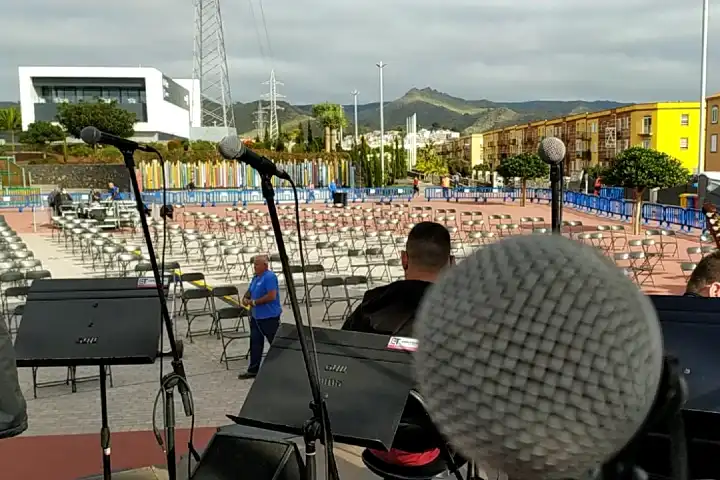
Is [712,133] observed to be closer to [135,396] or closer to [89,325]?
[135,396]

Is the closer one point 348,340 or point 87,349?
point 348,340

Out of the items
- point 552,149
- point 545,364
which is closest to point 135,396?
point 552,149

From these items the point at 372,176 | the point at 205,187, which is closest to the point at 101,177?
the point at 205,187

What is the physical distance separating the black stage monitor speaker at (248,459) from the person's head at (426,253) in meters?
1.02

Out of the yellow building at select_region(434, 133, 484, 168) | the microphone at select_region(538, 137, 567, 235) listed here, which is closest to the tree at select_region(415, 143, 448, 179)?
the yellow building at select_region(434, 133, 484, 168)

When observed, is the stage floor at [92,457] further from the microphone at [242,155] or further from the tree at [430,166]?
the tree at [430,166]

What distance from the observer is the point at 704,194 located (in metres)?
18.8

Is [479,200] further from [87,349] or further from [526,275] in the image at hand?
[526,275]

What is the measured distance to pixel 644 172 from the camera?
1745 cm

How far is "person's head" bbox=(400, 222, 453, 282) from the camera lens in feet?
9.13

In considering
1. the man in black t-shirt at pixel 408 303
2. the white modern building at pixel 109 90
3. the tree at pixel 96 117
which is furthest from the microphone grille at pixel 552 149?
the white modern building at pixel 109 90

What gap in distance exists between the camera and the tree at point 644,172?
1744 cm

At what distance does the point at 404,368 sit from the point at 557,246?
138 cm

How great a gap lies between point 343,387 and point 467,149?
291ft
